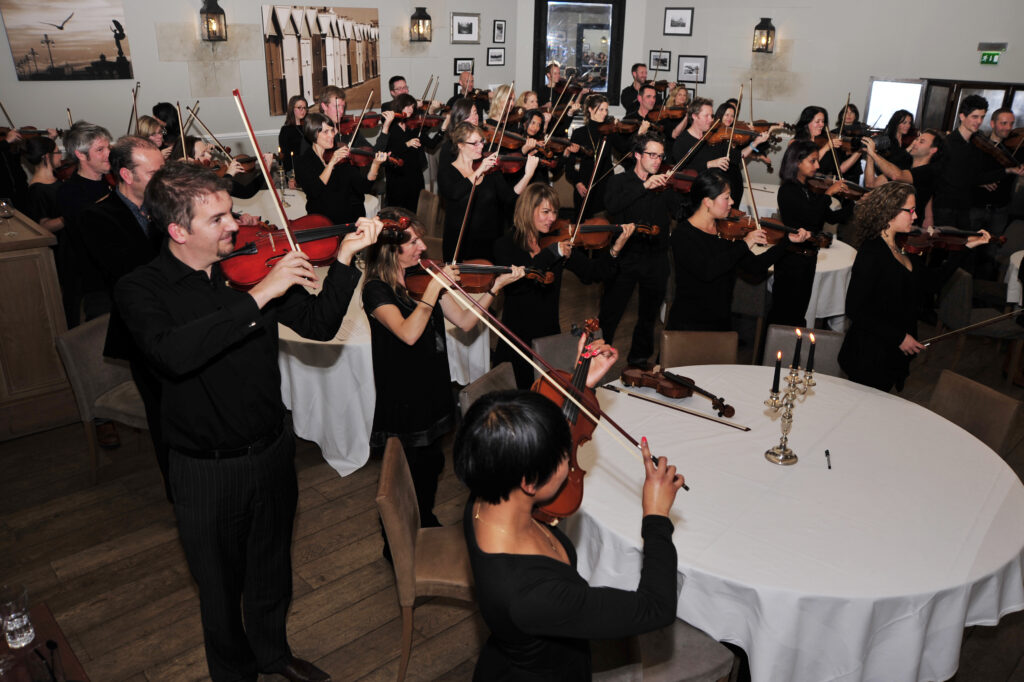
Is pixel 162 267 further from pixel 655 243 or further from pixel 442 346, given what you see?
pixel 655 243

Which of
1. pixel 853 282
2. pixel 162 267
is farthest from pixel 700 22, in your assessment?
pixel 162 267

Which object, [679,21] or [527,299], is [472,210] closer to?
[527,299]

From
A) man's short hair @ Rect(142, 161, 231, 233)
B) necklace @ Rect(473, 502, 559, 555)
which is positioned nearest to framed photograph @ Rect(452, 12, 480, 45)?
man's short hair @ Rect(142, 161, 231, 233)

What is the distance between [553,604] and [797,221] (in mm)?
4340

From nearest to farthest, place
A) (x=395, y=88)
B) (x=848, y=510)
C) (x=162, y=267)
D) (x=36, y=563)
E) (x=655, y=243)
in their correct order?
(x=162, y=267), (x=848, y=510), (x=36, y=563), (x=655, y=243), (x=395, y=88)

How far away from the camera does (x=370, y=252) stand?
3.15 meters

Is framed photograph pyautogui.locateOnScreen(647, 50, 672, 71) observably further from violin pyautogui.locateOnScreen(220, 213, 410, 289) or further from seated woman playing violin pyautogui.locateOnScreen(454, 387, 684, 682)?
seated woman playing violin pyautogui.locateOnScreen(454, 387, 684, 682)

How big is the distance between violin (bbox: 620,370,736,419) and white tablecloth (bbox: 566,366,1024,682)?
0.53ft

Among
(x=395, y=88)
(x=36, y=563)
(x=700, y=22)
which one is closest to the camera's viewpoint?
(x=36, y=563)

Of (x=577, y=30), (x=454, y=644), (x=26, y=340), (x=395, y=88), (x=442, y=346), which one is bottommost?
(x=454, y=644)

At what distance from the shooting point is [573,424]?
239 centimetres

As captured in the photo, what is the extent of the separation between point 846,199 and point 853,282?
2.39 metres

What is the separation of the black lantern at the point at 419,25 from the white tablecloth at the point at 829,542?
9515mm

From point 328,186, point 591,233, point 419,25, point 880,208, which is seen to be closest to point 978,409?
point 880,208
